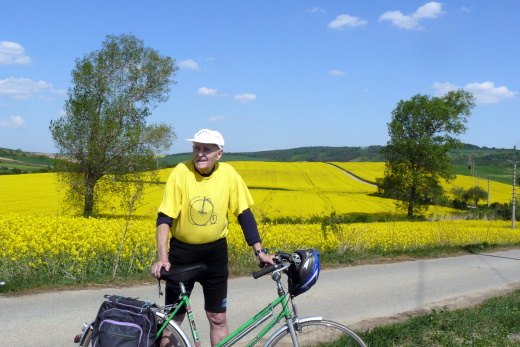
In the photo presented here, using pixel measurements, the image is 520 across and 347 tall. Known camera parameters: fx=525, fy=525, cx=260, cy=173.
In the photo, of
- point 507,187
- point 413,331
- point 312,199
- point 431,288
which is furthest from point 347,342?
point 507,187

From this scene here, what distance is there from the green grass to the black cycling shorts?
1816 millimetres

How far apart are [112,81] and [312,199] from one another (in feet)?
65.7

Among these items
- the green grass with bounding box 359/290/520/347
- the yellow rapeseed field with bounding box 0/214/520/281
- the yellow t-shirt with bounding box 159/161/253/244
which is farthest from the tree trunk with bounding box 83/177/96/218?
the yellow t-shirt with bounding box 159/161/253/244

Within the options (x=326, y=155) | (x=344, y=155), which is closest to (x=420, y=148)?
(x=344, y=155)

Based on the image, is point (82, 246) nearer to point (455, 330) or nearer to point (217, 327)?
point (217, 327)

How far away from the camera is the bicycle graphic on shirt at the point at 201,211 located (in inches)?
143

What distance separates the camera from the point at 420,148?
48000 mm

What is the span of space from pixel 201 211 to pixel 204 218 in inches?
2.2

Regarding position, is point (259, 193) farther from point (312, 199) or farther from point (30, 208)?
point (30, 208)

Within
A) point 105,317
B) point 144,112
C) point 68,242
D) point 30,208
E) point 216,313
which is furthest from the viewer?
point 144,112

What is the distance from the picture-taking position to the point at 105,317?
3.07 meters

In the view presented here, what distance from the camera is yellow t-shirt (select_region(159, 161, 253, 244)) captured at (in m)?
3.62

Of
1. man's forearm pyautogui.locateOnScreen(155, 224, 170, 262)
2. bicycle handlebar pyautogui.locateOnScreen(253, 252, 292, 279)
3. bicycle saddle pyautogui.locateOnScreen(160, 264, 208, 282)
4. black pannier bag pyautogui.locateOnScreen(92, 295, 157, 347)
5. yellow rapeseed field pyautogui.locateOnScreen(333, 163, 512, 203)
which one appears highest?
man's forearm pyautogui.locateOnScreen(155, 224, 170, 262)

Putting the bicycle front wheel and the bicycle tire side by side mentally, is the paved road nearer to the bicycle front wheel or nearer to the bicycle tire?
the bicycle tire
